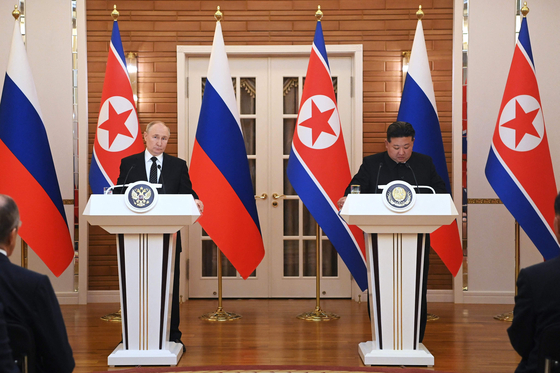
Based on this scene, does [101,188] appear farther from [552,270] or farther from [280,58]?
[552,270]

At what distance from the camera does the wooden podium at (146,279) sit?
121 inches

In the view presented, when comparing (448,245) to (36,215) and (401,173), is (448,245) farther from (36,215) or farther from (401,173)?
(36,215)

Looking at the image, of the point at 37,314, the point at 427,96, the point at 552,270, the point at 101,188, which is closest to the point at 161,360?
the point at 37,314

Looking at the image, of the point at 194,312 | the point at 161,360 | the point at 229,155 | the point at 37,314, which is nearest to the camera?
the point at 37,314

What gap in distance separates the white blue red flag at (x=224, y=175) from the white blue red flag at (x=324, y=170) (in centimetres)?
45

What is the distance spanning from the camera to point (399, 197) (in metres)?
3.05

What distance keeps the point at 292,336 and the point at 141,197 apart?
5.32ft

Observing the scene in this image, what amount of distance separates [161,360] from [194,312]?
5.61ft

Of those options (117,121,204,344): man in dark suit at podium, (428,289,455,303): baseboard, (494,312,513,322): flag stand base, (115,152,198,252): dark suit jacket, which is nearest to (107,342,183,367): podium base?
(117,121,204,344): man in dark suit at podium

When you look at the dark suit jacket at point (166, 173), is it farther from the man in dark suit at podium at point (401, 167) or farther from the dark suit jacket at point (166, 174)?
the man in dark suit at podium at point (401, 167)

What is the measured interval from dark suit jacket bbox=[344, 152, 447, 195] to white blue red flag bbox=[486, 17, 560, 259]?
983 mm

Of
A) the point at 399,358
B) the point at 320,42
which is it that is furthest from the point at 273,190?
the point at 399,358

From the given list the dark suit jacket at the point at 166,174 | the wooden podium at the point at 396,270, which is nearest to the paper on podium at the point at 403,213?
the wooden podium at the point at 396,270

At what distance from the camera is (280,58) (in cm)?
534
